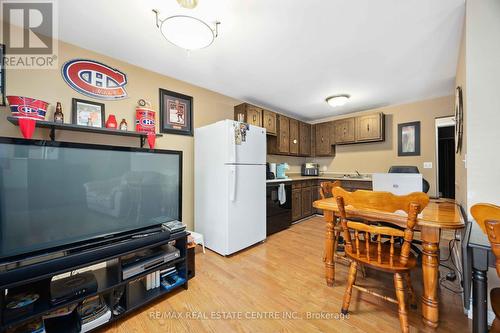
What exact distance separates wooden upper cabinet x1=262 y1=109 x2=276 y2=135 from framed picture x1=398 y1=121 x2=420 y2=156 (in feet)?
8.24

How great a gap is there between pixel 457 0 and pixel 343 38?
0.79m

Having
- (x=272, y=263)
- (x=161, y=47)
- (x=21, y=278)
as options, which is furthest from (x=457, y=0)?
(x=21, y=278)

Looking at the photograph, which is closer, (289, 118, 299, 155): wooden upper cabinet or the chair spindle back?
the chair spindle back

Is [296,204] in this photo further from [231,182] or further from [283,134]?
[231,182]

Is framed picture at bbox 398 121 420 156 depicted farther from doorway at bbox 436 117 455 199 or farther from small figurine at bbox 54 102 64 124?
small figurine at bbox 54 102 64 124

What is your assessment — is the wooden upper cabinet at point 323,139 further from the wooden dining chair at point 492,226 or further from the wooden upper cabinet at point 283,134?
the wooden dining chair at point 492,226

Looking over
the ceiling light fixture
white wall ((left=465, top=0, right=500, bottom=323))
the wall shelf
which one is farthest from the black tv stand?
white wall ((left=465, top=0, right=500, bottom=323))

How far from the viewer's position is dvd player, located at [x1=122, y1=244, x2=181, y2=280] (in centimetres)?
151

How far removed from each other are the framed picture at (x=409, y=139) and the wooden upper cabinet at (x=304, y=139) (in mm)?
1827

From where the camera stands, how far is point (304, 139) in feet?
15.6

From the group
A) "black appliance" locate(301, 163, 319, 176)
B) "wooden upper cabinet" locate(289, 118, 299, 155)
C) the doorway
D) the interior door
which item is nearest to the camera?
the interior door

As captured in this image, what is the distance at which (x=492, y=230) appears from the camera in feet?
2.63

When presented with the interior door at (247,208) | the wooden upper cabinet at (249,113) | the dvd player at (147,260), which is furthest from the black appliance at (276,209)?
the dvd player at (147,260)

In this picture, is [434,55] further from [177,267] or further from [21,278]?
[21,278]
